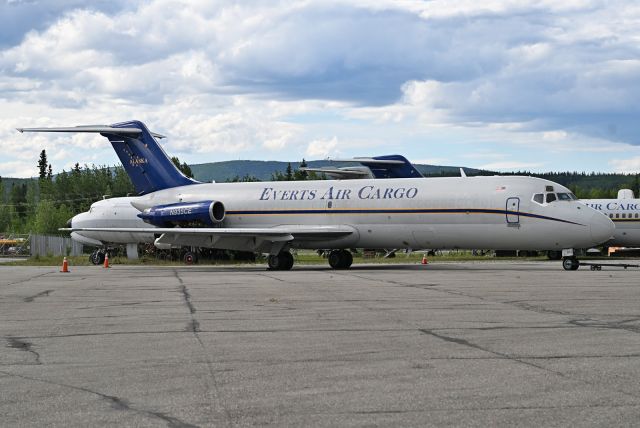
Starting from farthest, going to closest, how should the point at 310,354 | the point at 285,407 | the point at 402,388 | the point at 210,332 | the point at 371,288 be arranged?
1. the point at 371,288
2. the point at 210,332
3. the point at 310,354
4. the point at 402,388
5. the point at 285,407

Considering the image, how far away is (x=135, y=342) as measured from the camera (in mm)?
11641

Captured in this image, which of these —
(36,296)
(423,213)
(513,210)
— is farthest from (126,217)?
(36,296)

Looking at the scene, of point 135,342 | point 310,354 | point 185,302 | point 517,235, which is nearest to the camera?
point 310,354

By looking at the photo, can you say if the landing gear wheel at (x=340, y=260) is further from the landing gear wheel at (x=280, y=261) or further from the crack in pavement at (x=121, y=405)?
the crack in pavement at (x=121, y=405)

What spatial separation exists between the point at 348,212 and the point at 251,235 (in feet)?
12.4

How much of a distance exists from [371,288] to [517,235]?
34.8 feet

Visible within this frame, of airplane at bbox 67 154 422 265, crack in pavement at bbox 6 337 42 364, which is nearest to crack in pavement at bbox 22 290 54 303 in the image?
crack in pavement at bbox 6 337 42 364

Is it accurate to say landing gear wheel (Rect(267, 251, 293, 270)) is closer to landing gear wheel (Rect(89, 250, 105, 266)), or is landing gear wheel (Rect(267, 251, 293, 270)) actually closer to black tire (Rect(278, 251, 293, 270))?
black tire (Rect(278, 251, 293, 270))

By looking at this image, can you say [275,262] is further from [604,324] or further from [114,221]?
[604,324]

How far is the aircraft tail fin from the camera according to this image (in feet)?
136

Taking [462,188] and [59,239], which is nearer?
[462,188]

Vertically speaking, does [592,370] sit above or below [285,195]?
below

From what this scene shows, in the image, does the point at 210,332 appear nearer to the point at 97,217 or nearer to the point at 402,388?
the point at 402,388

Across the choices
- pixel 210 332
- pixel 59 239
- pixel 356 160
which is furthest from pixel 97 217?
pixel 210 332
